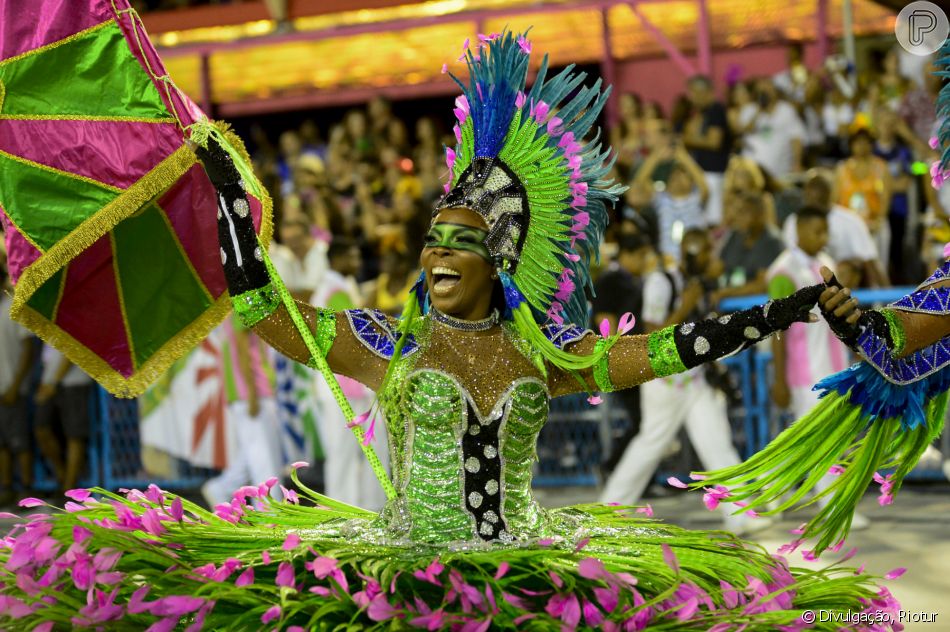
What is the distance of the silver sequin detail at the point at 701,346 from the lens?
3.82 meters

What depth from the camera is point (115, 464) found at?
9625mm

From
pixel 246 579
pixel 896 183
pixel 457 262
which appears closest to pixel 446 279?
pixel 457 262

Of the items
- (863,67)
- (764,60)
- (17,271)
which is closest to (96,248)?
(17,271)

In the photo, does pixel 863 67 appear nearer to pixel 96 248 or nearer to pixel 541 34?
pixel 541 34

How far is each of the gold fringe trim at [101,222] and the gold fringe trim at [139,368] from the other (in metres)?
0.13

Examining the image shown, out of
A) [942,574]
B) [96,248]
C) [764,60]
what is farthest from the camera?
[764,60]

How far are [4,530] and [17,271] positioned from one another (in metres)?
4.76

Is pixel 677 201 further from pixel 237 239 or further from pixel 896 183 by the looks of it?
pixel 237 239

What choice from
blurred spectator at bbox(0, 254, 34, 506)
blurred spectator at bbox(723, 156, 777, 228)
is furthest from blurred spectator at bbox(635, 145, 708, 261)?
blurred spectator at bbox(0, 254, 34, 506)

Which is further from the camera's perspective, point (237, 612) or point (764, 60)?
point (764, 60)

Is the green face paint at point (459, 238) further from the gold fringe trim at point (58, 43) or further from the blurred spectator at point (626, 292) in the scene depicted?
the blurred spectator at point (626, 292)

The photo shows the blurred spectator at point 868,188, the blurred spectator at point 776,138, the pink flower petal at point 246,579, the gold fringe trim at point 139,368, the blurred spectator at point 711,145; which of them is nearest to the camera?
the pink flower petal at point 246,579

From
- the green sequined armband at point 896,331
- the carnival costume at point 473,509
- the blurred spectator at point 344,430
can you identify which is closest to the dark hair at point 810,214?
the blurred spectator at point 344,430

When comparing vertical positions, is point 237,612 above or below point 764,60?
below
